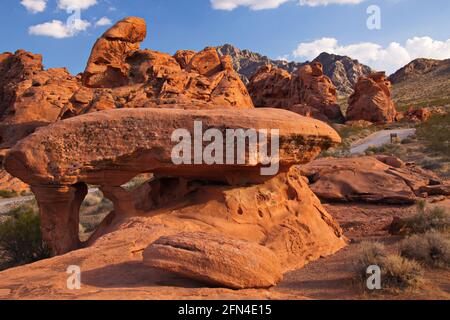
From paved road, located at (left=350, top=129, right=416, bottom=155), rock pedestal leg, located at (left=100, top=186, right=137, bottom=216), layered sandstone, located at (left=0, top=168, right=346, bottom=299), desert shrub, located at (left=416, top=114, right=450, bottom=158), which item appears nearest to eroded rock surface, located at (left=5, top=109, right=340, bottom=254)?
rock pedestal leg, located at (left=100, top=186, right=137, bottom=216)

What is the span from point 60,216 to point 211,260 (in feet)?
12.7

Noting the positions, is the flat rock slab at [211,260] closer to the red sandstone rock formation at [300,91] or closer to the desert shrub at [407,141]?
the desert shrub at [407,141]

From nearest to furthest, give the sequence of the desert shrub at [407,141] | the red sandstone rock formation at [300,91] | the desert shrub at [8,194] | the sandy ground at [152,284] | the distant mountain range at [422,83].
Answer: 1. the sandy ground at [152,284]
2. the desert shrub at [8,194]
3. the desert shrub at [407,141]
4. the red sandstone rock formation at [300,91]
5. the distant mountain range at [422,83]

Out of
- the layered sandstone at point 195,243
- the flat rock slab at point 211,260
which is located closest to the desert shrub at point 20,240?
the layered sandstone at point 195,243

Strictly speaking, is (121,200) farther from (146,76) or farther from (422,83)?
(422,83)

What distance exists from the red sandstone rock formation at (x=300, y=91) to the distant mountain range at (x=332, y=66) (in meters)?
49.9

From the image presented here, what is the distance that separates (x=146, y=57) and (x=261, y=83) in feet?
73.2

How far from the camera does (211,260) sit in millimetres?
4363

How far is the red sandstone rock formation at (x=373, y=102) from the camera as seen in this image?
119ft

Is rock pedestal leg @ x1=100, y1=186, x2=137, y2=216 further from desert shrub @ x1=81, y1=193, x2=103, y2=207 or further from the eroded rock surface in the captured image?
desert shrub @ x1=81, y1=193, x2=103, y2=207

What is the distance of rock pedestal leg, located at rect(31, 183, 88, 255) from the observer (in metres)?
6.77

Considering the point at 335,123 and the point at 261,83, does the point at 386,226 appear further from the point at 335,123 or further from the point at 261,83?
the point at 261,83

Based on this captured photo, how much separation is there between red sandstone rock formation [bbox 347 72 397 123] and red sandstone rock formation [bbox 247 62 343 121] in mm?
1903

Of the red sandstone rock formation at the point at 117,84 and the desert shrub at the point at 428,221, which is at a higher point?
the red sandstone rock formation at the point at 117,84
